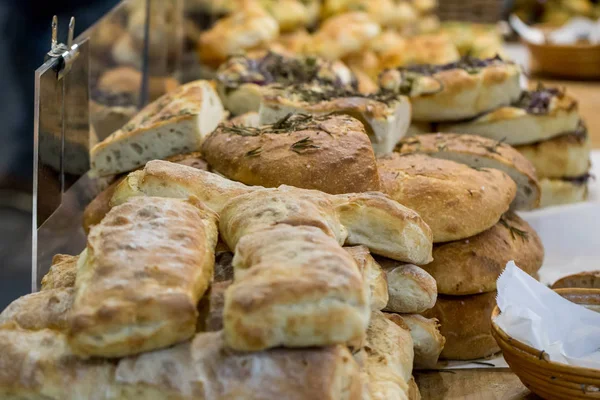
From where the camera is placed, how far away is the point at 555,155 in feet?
11.8

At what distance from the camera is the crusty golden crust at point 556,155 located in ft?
11.8

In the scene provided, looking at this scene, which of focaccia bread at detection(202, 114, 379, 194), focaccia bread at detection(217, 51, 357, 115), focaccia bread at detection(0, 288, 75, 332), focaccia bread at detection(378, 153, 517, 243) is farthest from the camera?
focaccia bread at detection(217, 51, 357, 115)

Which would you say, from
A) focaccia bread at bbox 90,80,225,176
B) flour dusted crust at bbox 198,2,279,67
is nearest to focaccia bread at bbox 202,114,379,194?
focaccia bread at bbox 90,80,225,176

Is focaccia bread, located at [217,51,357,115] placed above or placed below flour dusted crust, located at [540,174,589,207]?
above

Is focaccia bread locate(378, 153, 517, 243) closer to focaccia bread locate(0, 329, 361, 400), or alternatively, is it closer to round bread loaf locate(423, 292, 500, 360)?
round bread loaf locate(423, 292, 500, 360)

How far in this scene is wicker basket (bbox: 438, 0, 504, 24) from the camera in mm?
7926

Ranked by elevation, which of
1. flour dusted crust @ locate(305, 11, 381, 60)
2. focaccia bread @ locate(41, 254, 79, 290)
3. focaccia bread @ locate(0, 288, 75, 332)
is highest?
focaccia bread @ locate(0, 288, 75, 332)

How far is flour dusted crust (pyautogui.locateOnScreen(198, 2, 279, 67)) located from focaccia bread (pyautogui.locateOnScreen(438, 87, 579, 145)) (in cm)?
181

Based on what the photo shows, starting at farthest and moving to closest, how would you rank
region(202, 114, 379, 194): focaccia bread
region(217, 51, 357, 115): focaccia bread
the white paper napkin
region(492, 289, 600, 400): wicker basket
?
1. region(217, 51, 357, 115): focaccia bread
2. region(202, 114, 379, 194): focaccia bread
3. the white paper napkin
4. region(492, 289, 600, 400): wicker basket

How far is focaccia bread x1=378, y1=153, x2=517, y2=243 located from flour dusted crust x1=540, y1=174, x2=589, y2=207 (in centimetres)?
106

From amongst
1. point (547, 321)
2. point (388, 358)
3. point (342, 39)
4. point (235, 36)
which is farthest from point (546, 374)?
point (342, 39)

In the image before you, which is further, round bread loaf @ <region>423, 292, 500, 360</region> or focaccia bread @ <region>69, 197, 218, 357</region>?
round bread loaf @ <region>423, 292, 500, 360</region>

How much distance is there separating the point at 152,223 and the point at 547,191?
244 cm

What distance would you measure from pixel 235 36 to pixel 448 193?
286cm
